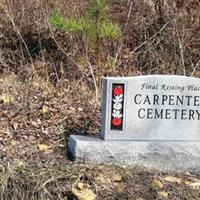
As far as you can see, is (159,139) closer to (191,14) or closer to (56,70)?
(56,70)

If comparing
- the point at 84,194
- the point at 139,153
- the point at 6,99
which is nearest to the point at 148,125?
the point at 139,153

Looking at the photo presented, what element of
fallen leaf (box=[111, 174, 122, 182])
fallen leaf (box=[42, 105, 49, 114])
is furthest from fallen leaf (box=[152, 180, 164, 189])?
fallen leaf (box=[42, 105, 49, 114])

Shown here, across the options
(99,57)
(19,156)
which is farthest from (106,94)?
(99,57)

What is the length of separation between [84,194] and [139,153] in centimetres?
68

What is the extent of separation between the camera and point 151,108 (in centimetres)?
500

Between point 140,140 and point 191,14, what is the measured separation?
2848 mm

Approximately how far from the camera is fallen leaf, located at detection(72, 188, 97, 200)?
4.34 meters

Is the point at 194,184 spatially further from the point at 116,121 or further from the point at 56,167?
the point at 56,167

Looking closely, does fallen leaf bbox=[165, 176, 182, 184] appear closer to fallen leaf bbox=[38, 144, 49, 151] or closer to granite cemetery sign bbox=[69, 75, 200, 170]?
granite cemetery sign bbox=[69, 75, 200, 170]

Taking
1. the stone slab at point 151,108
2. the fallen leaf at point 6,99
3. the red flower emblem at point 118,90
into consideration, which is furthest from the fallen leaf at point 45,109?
the red flower emblem at point 118,90

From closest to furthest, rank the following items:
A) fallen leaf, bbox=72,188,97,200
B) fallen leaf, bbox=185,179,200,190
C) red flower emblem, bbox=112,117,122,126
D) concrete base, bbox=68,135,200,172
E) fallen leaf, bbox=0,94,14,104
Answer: fallen leaf, bbox=72,188,97,200, fallen leaf, bbox=185,179,200,190, concrete base, bbox=68,135,200,172, red flower emblem, bbox=112,117,122,126, fallen leaf, bbox=0,94,14,104

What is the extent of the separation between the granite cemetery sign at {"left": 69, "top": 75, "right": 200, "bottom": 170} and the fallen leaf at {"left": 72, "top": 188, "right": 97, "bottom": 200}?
0.43 m

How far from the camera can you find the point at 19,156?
477cm

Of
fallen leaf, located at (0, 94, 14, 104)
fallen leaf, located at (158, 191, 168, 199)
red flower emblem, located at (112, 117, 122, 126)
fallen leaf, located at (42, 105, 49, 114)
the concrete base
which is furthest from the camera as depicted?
fallen leaf, located at (0, 94, 14, 104)
